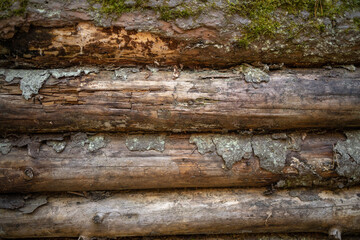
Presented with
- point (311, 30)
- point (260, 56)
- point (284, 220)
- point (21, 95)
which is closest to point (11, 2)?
point (21, 95)

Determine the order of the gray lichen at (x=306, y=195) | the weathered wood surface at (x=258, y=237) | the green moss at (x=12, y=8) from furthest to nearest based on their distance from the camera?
the weathered wood surface at (x=258, y=237) → the gray lichen at (x=306, y=195) → the green moss at (x=12, y=8)

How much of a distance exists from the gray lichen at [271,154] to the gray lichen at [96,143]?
1366 millimetres

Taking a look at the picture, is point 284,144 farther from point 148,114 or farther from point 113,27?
point 113,27

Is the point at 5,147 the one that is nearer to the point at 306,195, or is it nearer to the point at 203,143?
the point at 203,143

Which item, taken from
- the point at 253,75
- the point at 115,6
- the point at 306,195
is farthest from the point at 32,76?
the point at 306,195

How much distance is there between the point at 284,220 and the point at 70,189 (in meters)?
2.01

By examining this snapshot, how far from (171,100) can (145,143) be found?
0.47 meters

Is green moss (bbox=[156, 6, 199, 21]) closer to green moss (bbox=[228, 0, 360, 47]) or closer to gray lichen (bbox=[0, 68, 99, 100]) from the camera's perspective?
green moss (bbox=[228, 0, 360, 47])

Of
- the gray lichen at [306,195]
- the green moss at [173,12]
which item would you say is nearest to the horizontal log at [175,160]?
the gray lichen at [306,195]

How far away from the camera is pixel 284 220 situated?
214cm

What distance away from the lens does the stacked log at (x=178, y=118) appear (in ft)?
6.33

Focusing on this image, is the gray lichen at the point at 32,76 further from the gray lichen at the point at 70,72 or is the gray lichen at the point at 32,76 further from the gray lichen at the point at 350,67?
the gray lichen at the point at 350,67

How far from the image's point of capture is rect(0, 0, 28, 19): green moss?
183cm

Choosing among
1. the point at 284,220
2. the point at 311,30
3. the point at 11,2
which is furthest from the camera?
the point at 284,220
